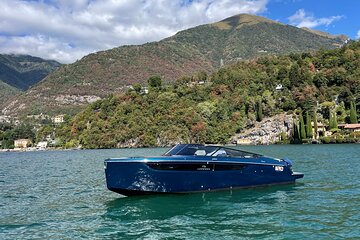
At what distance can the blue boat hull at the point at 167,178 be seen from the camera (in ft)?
63.3

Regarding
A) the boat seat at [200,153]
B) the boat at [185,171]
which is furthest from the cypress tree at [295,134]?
the boat seat at [200,153]

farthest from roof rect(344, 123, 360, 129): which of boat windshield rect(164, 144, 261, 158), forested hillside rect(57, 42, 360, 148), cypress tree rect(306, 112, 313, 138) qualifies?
boat windshield rect(164, 144, 261, 158)

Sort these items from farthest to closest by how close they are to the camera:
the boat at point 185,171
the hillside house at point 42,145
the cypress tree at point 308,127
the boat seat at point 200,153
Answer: the hillside house at point 42,145
the cypress tree at point 308,127
the boat seat at point 200,153
the boat at point 185,171

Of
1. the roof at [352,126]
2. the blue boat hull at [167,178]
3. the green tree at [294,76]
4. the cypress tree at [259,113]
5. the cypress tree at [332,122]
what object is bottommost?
the blue boat hull at [167,178]

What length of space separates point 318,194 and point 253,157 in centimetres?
397

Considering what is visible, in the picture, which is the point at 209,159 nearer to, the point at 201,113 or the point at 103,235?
the point at 103,235

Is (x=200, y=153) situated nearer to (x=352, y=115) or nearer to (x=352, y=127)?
(x=352, y=127)

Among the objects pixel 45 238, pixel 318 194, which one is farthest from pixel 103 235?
pixel 318 194

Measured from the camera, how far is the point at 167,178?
19.5 metres

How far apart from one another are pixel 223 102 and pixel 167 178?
436 ft

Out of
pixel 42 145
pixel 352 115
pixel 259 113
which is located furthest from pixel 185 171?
pixel 42 145

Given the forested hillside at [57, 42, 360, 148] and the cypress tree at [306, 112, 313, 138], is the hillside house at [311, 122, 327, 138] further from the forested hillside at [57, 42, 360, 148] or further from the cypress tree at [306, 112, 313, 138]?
the forested hillside at [57, 42, 360, 148]

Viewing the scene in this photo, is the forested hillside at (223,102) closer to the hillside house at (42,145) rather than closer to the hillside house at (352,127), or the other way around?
the hillside house at (42,145)

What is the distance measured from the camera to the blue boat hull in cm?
1930
